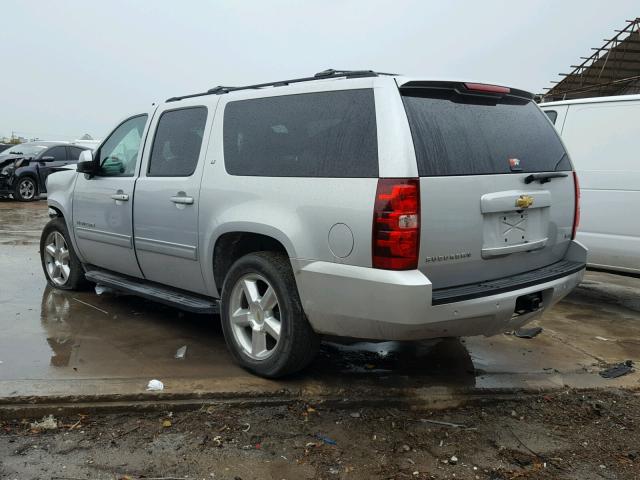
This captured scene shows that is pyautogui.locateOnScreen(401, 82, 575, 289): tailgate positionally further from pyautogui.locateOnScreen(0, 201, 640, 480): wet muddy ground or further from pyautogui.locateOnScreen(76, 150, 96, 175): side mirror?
pyautogui.locateOnScreen(76, 150, 96, 175): side mirror

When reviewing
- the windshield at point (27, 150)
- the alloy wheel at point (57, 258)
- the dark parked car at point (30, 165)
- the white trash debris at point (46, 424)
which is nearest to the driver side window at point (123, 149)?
the alloy wheel at point (57, 258)

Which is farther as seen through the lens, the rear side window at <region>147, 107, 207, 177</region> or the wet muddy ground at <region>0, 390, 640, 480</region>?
the rear side window at <region>147, 107, 207, 177</region>

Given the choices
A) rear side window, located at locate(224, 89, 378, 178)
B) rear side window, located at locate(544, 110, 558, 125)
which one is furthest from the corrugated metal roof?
rear side window, located at locate(224, 89, 378, 178)

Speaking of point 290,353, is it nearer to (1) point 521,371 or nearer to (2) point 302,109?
(2) point 302,109

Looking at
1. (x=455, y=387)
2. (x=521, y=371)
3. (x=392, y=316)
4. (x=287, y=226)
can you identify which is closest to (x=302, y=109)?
(x=287, y=226)

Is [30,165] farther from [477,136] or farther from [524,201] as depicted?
[524,201]

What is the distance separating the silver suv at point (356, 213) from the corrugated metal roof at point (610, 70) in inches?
551

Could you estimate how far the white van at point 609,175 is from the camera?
550 centimetres

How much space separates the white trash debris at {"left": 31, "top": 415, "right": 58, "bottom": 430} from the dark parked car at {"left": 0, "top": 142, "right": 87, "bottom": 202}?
44.3ft

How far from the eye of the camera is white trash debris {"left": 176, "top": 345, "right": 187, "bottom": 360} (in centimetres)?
408

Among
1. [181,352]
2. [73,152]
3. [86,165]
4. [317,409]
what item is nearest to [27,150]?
[73,152]

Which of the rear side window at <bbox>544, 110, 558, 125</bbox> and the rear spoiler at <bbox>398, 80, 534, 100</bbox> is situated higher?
the rear spoiler at <bbox>398, 80, 534, 100</bbox>

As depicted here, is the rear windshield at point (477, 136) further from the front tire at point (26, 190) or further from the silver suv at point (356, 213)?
the front tire at point (26, 190)

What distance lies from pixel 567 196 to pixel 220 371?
2.57 metres
